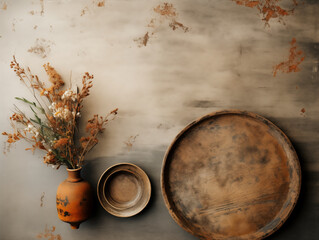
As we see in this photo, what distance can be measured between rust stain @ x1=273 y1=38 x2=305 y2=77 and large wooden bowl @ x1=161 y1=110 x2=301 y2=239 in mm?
361

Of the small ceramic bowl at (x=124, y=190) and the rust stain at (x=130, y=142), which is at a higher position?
the rust stain at (x=130, y=142)

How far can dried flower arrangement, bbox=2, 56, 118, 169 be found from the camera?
1511 millimetres

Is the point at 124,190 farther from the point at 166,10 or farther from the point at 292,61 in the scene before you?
the point at 292,61

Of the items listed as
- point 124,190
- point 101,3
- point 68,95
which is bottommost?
point 124,190

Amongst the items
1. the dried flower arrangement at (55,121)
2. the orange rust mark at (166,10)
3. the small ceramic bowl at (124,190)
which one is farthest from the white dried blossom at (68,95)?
the orange rust mark at (166,10)

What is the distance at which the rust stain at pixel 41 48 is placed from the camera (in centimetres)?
164

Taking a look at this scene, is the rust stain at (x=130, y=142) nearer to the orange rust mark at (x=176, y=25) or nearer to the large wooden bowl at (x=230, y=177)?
the large wooden bowl at (x=230, y=177)

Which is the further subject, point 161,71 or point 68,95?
point 161,71

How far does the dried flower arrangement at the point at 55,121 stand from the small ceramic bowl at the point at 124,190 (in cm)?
22

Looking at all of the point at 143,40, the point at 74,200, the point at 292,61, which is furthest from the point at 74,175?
the point at 292,61

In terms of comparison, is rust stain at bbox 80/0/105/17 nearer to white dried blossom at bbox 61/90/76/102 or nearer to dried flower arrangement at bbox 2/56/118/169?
dried flower arrangement at bbox 2/56/118/169

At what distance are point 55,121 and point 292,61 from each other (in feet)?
5.08

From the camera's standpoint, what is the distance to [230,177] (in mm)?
1556

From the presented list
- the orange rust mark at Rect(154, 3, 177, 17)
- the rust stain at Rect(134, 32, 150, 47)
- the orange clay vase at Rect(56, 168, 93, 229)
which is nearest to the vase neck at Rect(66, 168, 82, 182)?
the orange clay vase at Rect(56, 168, 93, 229)
